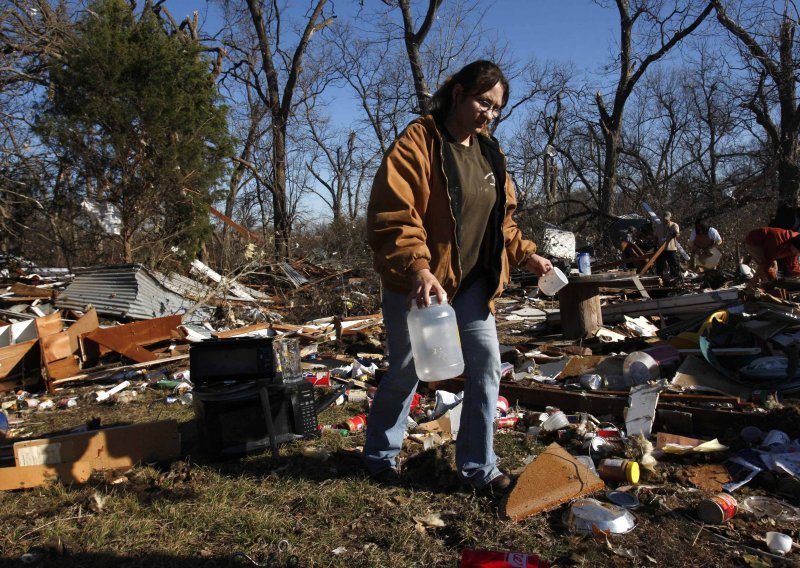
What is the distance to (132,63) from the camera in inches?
419

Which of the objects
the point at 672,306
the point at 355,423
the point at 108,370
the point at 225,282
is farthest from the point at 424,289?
the point at 225,282

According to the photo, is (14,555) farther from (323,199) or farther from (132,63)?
(323,199)

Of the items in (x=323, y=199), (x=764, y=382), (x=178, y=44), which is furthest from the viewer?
(x=323, y=199)

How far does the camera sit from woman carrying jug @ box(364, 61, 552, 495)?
2.46m

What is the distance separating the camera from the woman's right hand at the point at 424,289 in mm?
2316

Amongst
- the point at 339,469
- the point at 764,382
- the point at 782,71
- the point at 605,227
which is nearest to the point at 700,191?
the point at 605,227

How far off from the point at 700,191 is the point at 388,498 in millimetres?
22509

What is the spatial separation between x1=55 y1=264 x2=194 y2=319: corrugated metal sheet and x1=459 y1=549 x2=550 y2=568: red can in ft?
26.3

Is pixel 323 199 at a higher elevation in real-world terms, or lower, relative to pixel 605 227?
higher

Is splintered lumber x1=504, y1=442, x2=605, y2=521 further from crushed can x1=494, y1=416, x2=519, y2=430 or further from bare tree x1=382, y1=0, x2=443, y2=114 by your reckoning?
bare tree x1=382, y1=0, x2=443, y2=114

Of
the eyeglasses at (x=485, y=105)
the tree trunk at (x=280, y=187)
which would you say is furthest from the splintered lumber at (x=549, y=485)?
the tree trunk at (x=280, y=187)

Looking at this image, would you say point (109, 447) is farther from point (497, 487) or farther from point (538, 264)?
point (538, 264)

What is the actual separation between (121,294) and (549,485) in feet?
26.7

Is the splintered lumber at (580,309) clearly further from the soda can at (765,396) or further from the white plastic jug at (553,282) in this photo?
the white plastic jug at (553,282)
